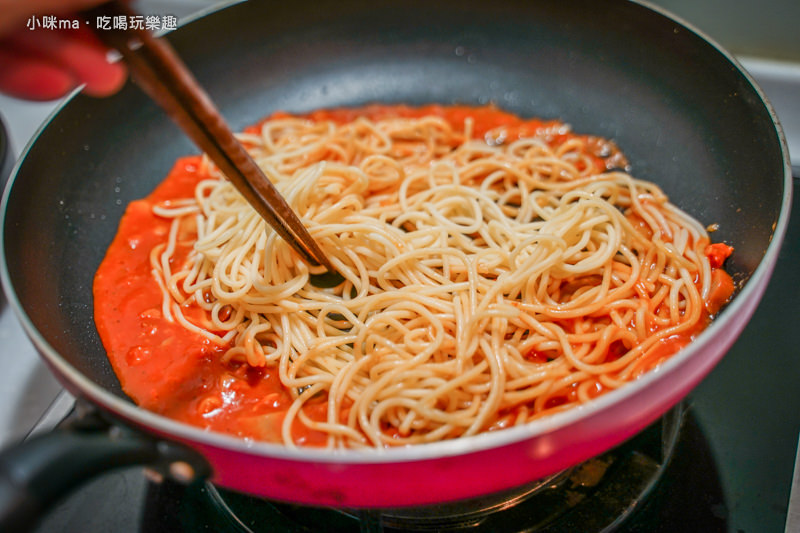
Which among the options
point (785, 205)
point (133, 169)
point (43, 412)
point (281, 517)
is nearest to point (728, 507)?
point (785, 205)

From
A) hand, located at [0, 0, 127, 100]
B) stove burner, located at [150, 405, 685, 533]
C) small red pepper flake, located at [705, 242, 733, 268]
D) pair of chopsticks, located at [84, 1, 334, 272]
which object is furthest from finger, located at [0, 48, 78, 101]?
small red pepper flake, located at [705, 242, 733, 268]

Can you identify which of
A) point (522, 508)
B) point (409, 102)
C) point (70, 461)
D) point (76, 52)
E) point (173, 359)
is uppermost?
point (76, 52)

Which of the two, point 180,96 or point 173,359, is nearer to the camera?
point 180,96

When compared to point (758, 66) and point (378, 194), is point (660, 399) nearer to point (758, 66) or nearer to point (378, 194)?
point (378, 194)

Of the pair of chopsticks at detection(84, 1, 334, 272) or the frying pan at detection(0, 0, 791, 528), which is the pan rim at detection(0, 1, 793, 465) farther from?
the pair of chopsticks at detection(84, 1, 334, 272)

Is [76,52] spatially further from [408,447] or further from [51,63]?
[408,447]

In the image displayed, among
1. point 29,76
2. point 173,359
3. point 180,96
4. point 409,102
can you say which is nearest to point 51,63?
point 29,76

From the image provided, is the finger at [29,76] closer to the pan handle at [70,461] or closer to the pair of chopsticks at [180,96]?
the pair of chopsticks at [180,96]
